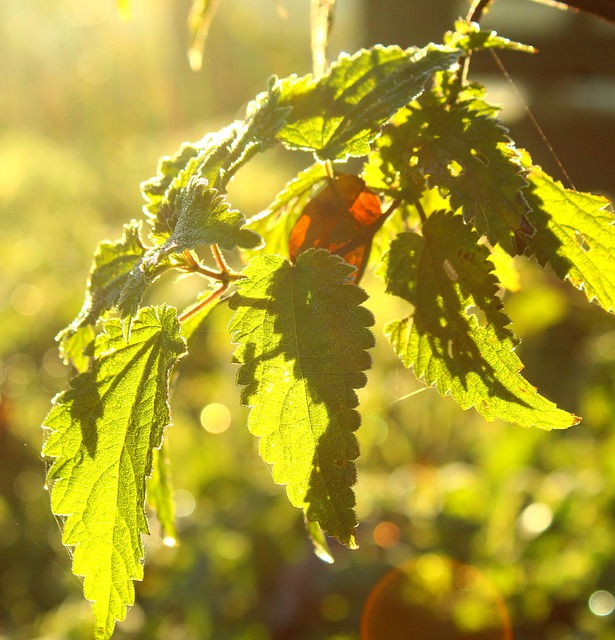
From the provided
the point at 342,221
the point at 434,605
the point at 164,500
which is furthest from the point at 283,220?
the point at 434,605

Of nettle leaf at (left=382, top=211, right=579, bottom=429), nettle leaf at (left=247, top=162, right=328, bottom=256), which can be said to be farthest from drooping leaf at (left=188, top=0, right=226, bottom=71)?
nettle leaf at (left=382, top=211, right=579, bottom=429)

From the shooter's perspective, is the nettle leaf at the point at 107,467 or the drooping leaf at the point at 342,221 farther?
the drooping leaf at the point at 342,221

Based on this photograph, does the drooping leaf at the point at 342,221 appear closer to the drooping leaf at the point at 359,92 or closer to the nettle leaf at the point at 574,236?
the drooping leaf at the point at 359,92

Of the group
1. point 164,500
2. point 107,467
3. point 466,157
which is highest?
point 466,157

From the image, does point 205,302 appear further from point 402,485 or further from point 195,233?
point 402,485

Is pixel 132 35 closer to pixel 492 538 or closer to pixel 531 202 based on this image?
pixel 492 538

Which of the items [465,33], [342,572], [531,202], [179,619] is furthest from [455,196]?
[179,619]

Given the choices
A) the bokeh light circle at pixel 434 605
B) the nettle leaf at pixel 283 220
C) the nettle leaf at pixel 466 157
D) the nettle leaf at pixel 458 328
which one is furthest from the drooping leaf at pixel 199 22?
the bokeh light circle at pixel 434 605
